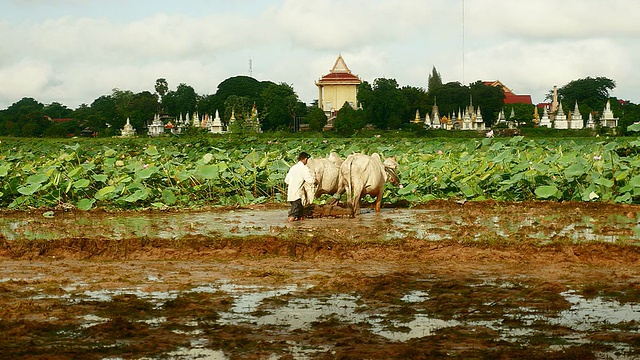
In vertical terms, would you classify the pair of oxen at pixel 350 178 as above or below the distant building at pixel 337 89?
below

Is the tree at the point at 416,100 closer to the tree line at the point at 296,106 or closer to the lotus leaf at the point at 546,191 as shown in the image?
the tree line at the point at 296,106

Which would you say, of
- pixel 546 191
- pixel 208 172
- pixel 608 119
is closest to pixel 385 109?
pixel 608 119

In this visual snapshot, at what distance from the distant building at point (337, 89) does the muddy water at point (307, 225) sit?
63.2 m

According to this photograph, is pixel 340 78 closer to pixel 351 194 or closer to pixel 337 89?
pixel 337 89

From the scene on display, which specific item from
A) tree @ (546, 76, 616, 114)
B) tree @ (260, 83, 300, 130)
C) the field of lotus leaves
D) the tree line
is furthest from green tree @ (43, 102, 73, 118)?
the field of lotus leaves

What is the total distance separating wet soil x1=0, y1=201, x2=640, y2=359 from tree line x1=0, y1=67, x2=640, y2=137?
46.3 m

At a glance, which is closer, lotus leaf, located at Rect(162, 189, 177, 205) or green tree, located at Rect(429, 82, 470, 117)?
lotus leaf, located at Rect(162, 189, 177, 205)

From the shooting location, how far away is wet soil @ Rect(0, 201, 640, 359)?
214 inches

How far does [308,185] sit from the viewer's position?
12.0m

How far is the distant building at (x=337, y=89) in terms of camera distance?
76750 millimetres

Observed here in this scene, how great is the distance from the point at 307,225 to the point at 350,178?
→ 48.4 inches

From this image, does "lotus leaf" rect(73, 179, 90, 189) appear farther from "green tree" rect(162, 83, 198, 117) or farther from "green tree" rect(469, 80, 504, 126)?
"green tree" rect(162, 83, 198, 117)

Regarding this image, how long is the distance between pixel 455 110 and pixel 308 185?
74.7 metres

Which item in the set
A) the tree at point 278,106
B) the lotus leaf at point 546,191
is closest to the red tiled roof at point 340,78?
the tree at point 278,106
